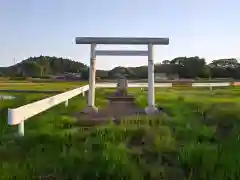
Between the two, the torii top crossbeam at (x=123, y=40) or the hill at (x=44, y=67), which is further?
the hill at (x=44, y=67)

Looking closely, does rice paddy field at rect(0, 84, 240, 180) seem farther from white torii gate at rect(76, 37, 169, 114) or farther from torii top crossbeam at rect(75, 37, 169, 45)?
torii top crossbeam at rect(75, 37, 169, 45)

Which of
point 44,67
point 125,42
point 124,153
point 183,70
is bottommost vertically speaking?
point 124,153

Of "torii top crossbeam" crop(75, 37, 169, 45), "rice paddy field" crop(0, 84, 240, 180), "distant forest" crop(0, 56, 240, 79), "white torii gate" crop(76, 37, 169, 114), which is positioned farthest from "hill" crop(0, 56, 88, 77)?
"rice paddy field" crop(0, 84, 240, 180)

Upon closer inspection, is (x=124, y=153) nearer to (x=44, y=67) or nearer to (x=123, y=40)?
(x=123, y=40)

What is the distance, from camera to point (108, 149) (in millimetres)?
5270

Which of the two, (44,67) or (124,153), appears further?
(44,67)

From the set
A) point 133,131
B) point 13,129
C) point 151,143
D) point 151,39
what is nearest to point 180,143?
point 151,143

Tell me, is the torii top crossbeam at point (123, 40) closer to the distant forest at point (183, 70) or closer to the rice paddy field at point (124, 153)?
the rice paddy field at point (124, 153)

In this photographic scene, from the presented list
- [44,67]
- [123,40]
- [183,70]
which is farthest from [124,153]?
[44,67]

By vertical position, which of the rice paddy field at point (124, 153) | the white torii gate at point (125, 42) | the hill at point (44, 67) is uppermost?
the hill at point (44, 67)

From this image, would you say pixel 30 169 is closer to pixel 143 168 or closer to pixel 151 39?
pixel 143 168

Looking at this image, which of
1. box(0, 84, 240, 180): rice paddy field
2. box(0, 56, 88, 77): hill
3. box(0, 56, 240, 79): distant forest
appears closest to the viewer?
box(0, 84, 240, 180): rice paddy field

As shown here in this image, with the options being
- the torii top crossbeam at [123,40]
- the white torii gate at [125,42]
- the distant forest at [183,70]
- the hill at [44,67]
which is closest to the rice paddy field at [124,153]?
the white torii gate at [125,42]

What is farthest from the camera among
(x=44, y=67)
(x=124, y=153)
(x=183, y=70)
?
(x=44, y=67)
